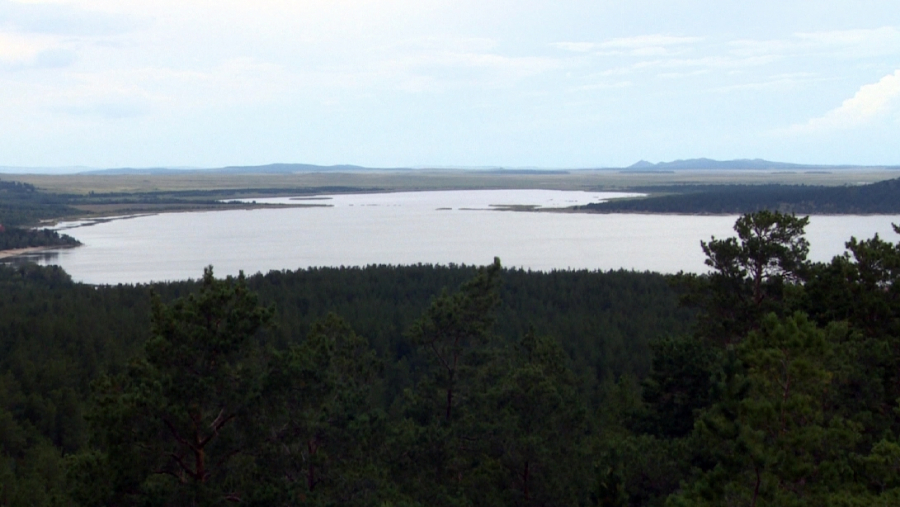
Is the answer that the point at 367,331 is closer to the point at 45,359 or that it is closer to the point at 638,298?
the point at 45,359

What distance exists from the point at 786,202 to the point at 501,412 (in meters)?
108

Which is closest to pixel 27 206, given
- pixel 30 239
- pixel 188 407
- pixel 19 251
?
pixel 30 239

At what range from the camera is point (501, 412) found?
15.2 meters

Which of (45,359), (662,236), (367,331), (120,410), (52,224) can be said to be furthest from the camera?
(52,224)

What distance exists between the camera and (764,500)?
847cm

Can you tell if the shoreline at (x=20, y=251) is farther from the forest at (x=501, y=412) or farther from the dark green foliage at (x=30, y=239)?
the forest at (x=501, y=412)

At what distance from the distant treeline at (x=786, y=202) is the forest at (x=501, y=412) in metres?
95.2

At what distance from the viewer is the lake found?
64.2m

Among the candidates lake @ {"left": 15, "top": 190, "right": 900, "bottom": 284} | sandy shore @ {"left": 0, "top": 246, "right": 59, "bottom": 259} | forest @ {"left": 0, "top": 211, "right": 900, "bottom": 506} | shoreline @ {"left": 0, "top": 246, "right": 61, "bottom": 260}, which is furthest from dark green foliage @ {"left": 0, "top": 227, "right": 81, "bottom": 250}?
forest @ {"left": 0, "top": 211, "right": 900, "bottom": 506}

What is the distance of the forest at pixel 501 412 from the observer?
364 inches

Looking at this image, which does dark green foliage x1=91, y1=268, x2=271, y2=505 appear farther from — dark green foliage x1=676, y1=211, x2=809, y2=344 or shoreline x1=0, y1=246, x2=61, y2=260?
shoreline x1=0, y1=246, x2=61, y2=260

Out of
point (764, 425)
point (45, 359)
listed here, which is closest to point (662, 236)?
point (45, 359)

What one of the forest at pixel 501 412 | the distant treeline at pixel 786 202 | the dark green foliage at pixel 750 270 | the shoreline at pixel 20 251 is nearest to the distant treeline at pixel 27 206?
the shoreline at pixel 20 251

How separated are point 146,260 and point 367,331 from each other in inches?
1431
